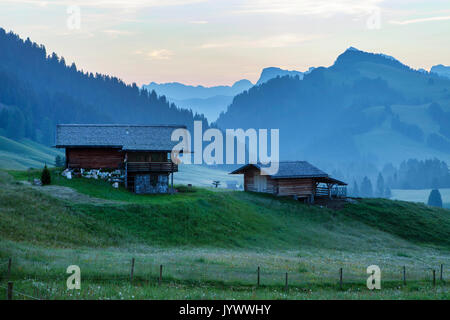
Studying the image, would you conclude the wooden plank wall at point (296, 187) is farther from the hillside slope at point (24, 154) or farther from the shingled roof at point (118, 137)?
the hillside slope at point (24, 154)

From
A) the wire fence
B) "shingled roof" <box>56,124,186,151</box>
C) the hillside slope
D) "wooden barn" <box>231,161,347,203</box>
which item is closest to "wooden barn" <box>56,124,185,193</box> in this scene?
"shingled roof" <box>56,124,186,151</box>

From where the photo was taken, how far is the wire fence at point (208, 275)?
24.3 m

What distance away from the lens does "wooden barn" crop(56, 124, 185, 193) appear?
57875 millimetres

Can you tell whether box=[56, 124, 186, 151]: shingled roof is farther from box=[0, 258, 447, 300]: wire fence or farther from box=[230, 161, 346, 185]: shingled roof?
box=[0, 258, 447, 300]: wire fence

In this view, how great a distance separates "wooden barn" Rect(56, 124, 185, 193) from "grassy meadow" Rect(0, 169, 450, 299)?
10.8 ft

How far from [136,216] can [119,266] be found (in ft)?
61.8

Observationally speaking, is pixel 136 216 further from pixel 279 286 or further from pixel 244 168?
pixel 244 168

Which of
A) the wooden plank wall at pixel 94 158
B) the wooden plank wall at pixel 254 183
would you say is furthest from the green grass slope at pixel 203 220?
the wooden plank wall at pixel 94 158

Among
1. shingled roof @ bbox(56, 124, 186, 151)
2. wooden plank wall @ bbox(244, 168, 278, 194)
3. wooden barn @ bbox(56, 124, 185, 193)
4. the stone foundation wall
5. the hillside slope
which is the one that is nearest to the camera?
the stone foundation wall

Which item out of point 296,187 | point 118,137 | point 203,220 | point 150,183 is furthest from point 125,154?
point 296,187

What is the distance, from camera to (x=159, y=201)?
5156cm

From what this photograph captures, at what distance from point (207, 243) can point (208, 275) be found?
59.7ft

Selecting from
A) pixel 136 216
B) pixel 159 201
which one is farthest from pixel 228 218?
pixel 136 216
